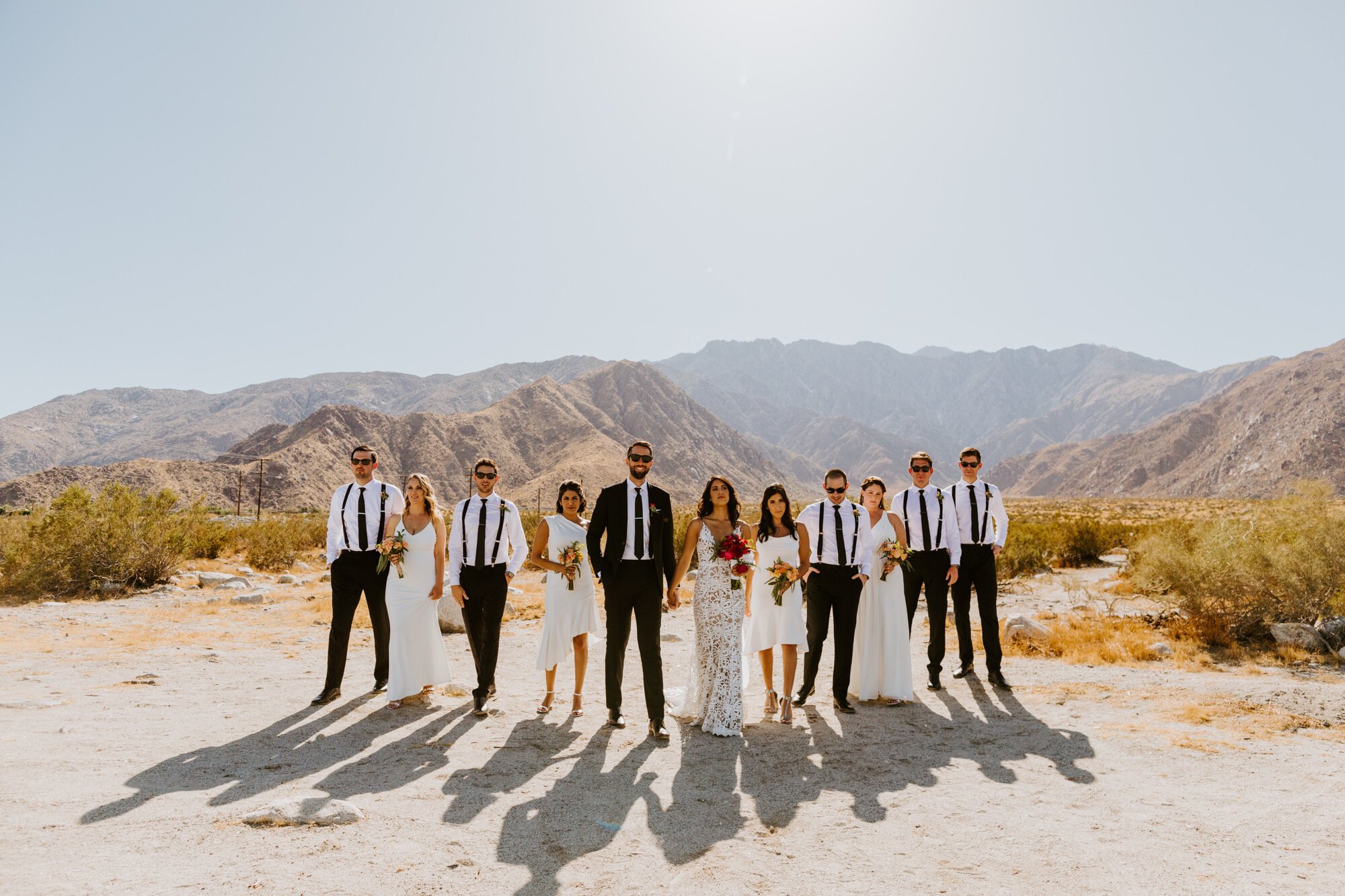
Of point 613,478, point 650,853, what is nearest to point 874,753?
point 650,853

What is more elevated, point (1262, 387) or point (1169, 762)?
point (1262, 387)

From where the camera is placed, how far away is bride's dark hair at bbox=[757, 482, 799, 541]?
6.74 meters

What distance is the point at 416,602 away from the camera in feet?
22.9

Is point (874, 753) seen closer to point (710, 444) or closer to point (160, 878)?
point (160, 878)

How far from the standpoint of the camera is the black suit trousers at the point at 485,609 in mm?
6785

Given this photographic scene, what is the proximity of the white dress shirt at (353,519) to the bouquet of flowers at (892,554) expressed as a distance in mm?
4805

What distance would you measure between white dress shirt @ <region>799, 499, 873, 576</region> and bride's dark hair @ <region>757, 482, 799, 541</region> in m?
0.12

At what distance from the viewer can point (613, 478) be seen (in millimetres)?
88500

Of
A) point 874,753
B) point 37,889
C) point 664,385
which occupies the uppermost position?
point 664,385

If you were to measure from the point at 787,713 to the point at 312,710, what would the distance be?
14.4 ft

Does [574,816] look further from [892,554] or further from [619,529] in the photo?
[892,554]

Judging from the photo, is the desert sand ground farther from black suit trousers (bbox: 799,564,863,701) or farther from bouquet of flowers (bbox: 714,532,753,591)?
bouquet of flowers (bbox: 714,532,753,591)

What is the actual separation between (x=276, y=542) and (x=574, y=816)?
19.5m

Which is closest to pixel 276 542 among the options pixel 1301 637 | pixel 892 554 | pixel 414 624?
pixel 414 624
